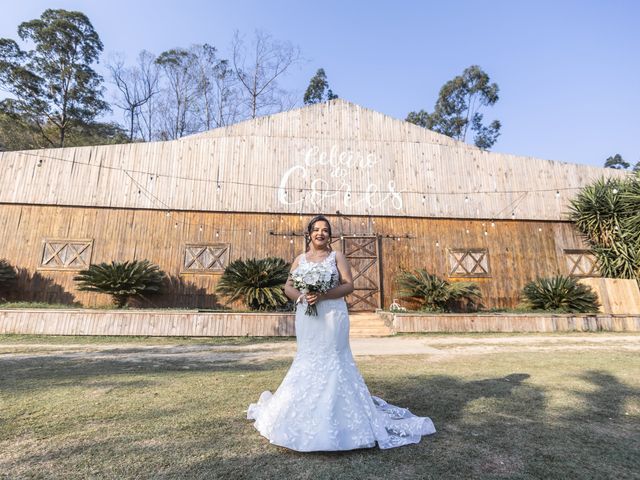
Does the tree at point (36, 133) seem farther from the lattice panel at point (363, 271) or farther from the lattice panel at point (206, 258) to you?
the lattice panel at point (363, 271)

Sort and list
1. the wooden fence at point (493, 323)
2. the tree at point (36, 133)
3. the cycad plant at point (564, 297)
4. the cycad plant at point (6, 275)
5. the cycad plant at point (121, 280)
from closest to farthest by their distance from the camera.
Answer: the wooden fence at point (493, 323) < the cycad plant at point (121, 280) < the cycad plant at point (564, 297) < the cycad plant at point (6, 275) < the tree at point (36, 133)

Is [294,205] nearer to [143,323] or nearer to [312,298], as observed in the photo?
[143,323]

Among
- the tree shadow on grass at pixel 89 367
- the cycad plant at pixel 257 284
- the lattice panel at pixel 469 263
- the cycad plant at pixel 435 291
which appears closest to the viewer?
the tree shadow on grass at pixel 89 367

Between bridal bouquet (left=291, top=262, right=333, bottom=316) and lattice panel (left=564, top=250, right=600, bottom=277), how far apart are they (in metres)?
16.8

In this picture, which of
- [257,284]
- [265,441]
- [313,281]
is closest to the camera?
[265,441]

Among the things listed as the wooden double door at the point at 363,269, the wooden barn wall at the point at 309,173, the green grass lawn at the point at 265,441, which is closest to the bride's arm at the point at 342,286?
the green grass lawn at the point at 265,441

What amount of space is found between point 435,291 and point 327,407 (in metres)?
11.1

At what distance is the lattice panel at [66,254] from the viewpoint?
1399 centimetres

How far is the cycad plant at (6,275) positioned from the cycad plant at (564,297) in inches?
813

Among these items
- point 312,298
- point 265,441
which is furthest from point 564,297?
point 265,441

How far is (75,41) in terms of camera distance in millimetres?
28984

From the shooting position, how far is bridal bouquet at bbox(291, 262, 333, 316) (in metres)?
3.30

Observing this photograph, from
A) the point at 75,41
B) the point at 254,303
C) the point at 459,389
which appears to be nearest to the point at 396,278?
the point at 254,303

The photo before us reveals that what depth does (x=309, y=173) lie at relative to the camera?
1584 centimetres
